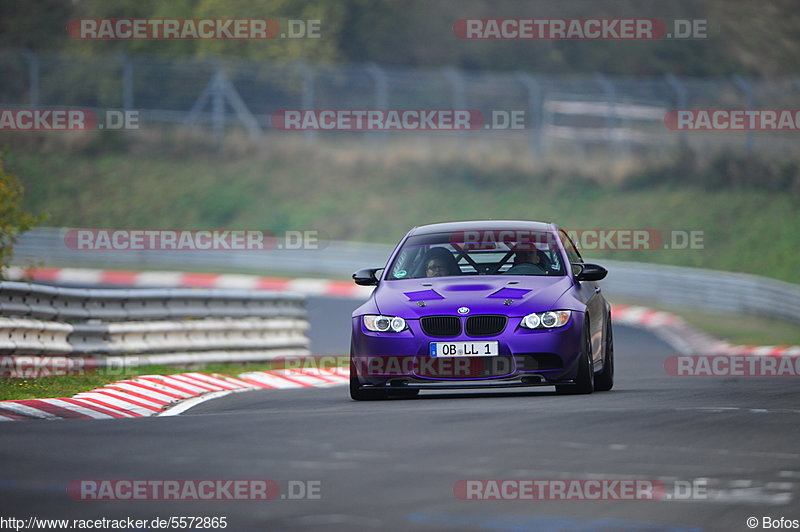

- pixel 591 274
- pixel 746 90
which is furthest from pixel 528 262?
pixel 746 90

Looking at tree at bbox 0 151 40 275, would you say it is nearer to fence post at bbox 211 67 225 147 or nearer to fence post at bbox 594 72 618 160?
fence post at bbox 594 72 618 160

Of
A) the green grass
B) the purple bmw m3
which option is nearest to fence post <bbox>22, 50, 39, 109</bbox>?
the green grass

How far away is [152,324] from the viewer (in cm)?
1761

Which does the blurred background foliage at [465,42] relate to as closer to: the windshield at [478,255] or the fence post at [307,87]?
the fence post at [307,87]

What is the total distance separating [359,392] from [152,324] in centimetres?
555

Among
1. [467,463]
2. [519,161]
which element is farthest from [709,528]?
[519,161]

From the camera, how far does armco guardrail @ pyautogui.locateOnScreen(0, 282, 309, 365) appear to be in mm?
15078

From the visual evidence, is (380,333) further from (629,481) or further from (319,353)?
(319,353)

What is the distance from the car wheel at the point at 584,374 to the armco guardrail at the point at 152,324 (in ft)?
17.8

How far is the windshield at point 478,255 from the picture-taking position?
13320 mm

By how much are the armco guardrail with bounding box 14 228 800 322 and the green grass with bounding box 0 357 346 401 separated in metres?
17.7

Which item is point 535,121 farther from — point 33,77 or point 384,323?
point 384,323

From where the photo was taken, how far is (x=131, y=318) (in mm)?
17344

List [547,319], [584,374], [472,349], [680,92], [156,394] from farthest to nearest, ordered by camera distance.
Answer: [680,92] < [156,394] < [584,374] < [547,319] < [472,349]
